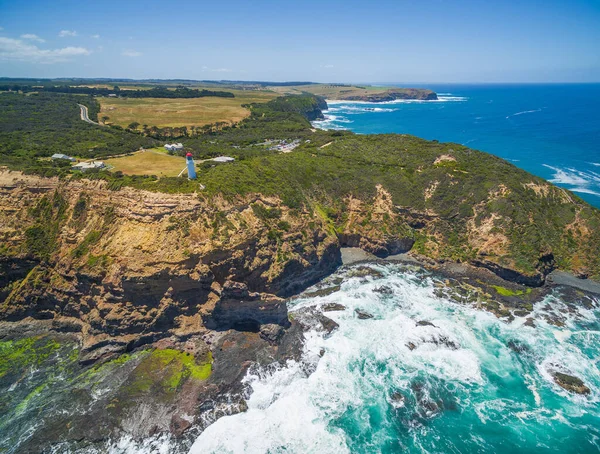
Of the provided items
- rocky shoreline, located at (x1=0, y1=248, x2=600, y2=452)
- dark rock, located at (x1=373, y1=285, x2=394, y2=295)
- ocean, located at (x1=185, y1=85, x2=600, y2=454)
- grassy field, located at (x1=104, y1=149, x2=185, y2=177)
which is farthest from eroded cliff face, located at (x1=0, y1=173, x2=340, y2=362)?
dark rock, located at (x1=373, y1=285, x2=394, y2=295)

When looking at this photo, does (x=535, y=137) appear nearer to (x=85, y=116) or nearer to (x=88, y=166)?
(x=88, y=166)

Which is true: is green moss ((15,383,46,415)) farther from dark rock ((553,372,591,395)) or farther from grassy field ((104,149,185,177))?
dark rock ((553,372,591,395))

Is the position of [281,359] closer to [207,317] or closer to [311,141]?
[207,317]

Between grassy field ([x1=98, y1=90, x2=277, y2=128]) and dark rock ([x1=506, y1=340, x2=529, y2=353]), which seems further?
grassy field ([x1=98, y1=90, x2=277, y2=128])

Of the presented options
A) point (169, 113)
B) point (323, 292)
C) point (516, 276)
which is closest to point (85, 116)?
point (169, 113)

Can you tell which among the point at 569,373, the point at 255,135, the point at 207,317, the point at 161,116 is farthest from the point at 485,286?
the point at 161,116

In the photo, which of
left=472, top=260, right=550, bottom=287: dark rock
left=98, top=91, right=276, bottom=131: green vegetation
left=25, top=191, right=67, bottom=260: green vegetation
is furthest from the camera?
left=98, top=91, right=276, bottom=131: green vegetation
